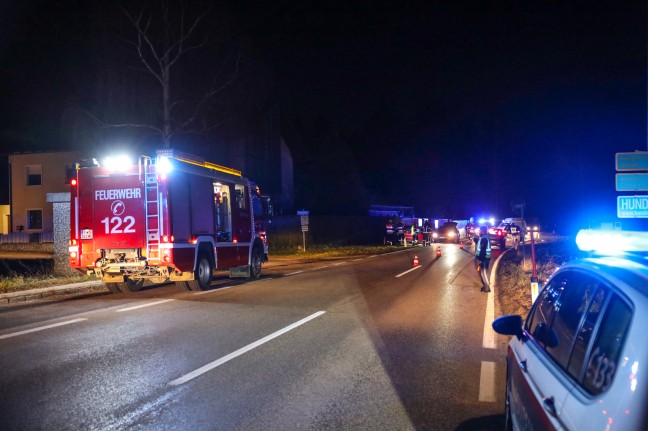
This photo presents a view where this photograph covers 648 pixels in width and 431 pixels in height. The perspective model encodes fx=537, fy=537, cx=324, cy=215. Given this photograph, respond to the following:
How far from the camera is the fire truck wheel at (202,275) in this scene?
13.5 m

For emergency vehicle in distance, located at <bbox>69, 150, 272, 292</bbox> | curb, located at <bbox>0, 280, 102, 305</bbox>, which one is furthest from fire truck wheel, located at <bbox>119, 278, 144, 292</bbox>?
curb, located at <bbox>0, 280, 102, 305</bbox>

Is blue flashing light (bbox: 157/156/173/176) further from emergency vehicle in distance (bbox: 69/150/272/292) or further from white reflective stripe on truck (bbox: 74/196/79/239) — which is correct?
white reflective stripe on truck (bbox: 74/196/79/239)

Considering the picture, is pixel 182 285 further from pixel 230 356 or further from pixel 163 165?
pixel 230 356

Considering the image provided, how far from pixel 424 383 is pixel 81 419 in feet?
11.1

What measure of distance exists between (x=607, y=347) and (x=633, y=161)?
10.4 metres

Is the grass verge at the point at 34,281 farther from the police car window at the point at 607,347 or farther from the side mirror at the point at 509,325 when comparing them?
the police car window at the point at 607,347

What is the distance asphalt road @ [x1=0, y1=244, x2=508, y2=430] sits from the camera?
15.7ft

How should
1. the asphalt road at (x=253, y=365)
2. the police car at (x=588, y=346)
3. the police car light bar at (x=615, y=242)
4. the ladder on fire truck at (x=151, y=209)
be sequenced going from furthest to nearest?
the ladder on fire truck at (x=151, y=209)
the asphalt road at (x=253, y=365)
the police car light bar at (x=615, y=242)
the police car at (x=588, y=346)

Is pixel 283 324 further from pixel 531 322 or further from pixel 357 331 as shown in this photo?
pixel 531 322

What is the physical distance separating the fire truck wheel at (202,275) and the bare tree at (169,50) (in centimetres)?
1156

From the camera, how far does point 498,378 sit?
6.06 meters

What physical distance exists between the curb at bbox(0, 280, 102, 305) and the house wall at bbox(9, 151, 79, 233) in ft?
82.9

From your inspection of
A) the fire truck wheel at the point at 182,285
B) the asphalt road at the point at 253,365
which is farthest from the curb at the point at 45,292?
the fire truck wheel at the point at 182,285

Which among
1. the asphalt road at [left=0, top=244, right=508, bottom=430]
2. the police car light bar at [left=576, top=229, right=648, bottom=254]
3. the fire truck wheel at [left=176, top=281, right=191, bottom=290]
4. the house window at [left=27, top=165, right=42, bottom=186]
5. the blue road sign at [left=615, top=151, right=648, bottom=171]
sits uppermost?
the house window at [left=27, top=165, right=42, bottom=186]
